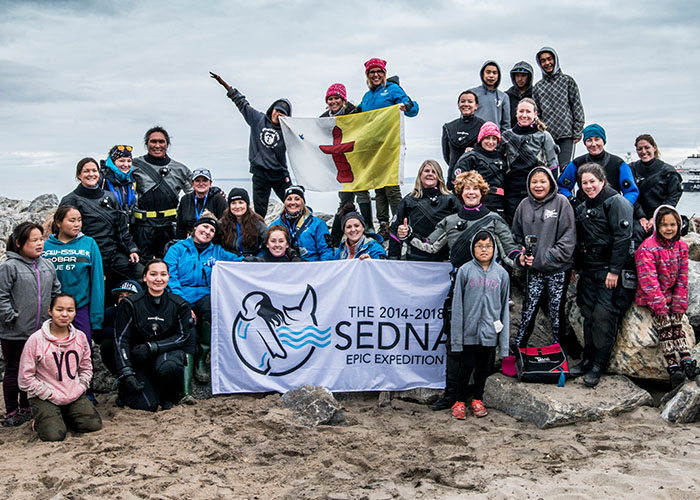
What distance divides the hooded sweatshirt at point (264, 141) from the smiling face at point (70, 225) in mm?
3113

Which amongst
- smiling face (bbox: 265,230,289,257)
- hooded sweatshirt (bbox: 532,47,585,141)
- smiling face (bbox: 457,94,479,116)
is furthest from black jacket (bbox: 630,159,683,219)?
smiling face (bbox: 265,230,289,257)

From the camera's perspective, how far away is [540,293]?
255 inches

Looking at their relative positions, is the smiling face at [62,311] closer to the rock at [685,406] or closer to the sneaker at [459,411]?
the sneaker at [459,411]

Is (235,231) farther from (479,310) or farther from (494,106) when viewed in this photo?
(494,106)

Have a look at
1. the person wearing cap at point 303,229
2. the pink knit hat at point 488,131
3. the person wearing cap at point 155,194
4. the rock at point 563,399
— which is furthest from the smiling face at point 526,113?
the person wearing cap at point 155,194

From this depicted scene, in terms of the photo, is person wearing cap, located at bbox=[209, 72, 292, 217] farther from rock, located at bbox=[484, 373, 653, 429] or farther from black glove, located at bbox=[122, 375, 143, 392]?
rock, located at bbox=[484, 373, 653, 429]

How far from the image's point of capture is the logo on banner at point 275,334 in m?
6.73

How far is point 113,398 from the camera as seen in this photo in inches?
263

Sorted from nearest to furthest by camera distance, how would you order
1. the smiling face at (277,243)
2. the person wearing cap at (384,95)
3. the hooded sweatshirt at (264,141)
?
the smiling face at (277,243)
the person wearing cap at (384,95)
the hooded sweatshirt at (264,141)

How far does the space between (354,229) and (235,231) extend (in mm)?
1401

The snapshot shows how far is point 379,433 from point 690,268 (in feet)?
14.4

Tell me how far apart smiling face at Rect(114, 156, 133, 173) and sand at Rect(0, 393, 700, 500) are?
286 cm

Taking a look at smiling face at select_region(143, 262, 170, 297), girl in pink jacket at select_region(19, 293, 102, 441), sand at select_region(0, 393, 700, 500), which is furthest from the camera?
smiling face at select_region(143, 262, 170, 297)

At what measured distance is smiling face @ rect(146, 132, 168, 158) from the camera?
7664 millimetres
